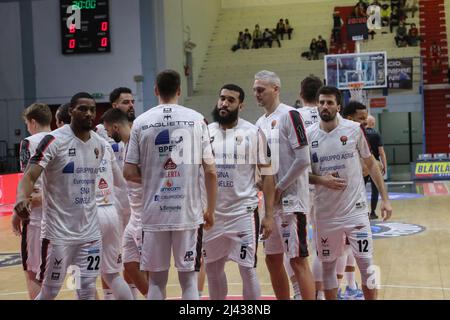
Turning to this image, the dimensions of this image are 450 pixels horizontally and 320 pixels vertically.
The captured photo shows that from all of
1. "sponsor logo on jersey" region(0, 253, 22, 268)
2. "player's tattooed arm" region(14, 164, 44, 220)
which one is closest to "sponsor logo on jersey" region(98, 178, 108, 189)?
"player's tattooed arm" region(14, 164, 44, 220)

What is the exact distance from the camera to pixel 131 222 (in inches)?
260

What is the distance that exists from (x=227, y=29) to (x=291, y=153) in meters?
28.9

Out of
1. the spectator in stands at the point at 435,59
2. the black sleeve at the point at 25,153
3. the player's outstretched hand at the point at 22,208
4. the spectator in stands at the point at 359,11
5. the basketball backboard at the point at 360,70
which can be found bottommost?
the player's outstretched hand at the point at 22,208

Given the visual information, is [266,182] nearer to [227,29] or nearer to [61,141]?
[61,141]

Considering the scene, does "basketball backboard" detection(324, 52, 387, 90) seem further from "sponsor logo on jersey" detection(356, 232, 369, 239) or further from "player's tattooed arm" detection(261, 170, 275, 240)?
"player's tattooed arm" detection(261, 170, 275, 240)

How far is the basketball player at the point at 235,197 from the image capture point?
5695 millimetres

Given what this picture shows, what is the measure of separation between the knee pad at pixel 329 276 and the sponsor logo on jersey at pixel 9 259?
5.86 m

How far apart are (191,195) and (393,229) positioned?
7972mm

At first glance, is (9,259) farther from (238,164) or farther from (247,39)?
(247,39)

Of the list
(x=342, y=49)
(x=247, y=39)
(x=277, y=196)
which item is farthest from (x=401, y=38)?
(x=277, y=196)

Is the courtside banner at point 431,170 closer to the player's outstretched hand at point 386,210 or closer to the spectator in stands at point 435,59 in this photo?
the spectator in stands at point 435,59

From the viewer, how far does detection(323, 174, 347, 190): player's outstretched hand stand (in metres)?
6.11

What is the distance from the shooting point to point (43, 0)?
25422 millimetres

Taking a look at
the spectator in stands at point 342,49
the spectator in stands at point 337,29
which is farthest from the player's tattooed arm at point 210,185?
the spectator in stands at point 337,29
